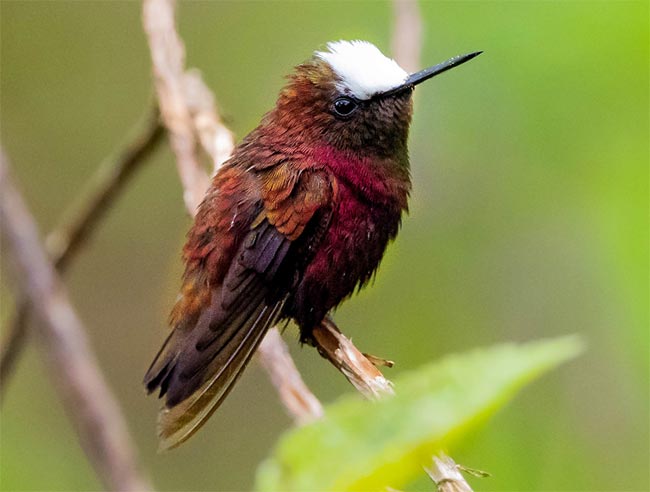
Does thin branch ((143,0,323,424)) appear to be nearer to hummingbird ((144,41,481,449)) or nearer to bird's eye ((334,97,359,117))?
hummingbird ((144,41,481,449))

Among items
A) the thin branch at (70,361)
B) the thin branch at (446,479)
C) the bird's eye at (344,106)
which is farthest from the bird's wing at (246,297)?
the thin branch at (446,479)

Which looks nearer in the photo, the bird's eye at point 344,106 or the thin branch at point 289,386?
the thin branch at point 289,386

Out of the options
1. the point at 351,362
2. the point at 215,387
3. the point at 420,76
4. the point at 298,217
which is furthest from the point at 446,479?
the point at 420,76

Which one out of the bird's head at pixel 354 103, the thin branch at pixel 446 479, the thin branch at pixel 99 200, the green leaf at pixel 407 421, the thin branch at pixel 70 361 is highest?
the thin branch at pixel 99 200

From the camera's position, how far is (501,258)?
407 centimetres

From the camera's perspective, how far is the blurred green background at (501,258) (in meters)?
3.35

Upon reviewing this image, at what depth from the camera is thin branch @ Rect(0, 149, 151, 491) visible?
3.50 ft

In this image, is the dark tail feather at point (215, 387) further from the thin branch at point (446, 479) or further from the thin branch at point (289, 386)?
the thin branch at point (446, 479)

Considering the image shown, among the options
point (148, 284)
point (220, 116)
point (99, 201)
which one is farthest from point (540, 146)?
point (148, 284)

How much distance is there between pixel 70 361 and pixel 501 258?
303 centimetres

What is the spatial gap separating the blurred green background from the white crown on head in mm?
679

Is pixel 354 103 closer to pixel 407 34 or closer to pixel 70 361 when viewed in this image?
pixel 407 34

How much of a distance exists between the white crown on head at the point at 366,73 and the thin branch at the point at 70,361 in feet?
4.90

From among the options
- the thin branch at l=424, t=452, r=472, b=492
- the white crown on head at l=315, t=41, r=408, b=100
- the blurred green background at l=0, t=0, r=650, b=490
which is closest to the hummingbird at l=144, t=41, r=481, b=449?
the white crown on head at l=315, t=41, r=408, b=100
